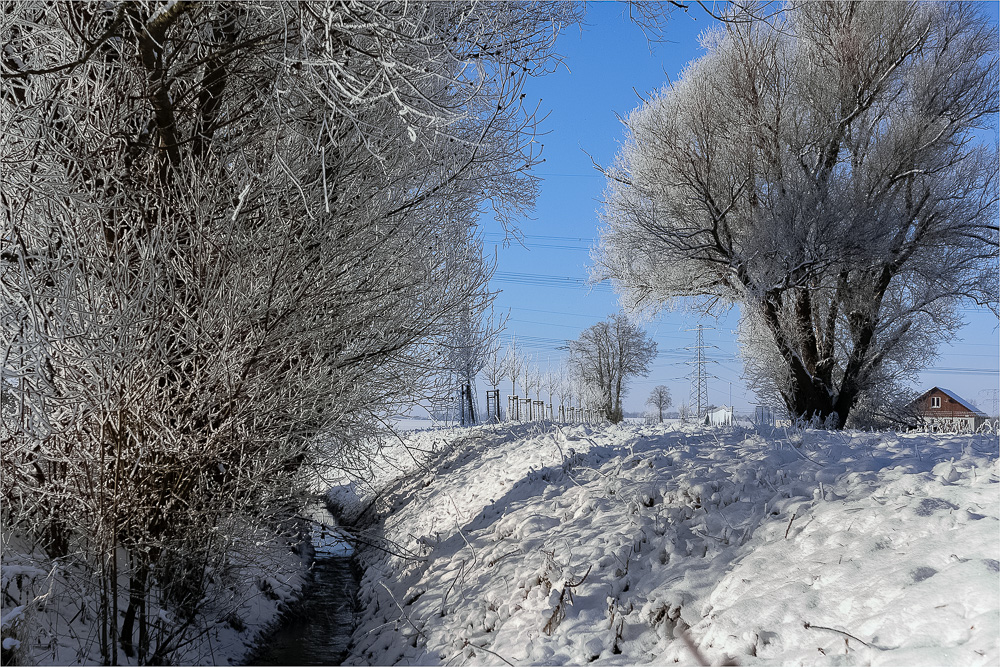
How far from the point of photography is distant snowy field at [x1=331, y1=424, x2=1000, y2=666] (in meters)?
3.02

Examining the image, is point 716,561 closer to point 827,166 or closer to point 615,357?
point 827,166

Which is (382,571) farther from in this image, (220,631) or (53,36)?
(53,36)

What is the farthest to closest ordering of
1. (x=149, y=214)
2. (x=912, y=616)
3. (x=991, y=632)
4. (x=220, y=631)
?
(x=220, y=631) → (x=149, y=214) → (x=912, y=616) → (x=991, y=632)

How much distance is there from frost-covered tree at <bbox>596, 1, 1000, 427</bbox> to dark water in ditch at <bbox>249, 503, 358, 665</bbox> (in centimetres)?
997

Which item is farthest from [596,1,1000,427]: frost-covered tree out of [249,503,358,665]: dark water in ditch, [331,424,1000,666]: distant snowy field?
[249,503,358,665]: dark water in ditch

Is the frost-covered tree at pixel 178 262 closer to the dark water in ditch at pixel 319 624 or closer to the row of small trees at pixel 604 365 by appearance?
the dark water in ditch at pixel 319 624

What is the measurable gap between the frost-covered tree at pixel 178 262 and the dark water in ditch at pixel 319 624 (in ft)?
2.58

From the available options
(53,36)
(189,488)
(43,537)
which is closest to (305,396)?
(189,488)

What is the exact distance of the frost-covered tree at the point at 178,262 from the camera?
4.32m

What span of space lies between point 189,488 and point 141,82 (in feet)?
9.97

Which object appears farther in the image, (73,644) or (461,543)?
(461,543)

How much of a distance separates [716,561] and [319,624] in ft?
15.9

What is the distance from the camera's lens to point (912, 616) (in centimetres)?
287

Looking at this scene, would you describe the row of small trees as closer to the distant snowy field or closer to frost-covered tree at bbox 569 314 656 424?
frost-covered tree at bbox 569 314 656 424
